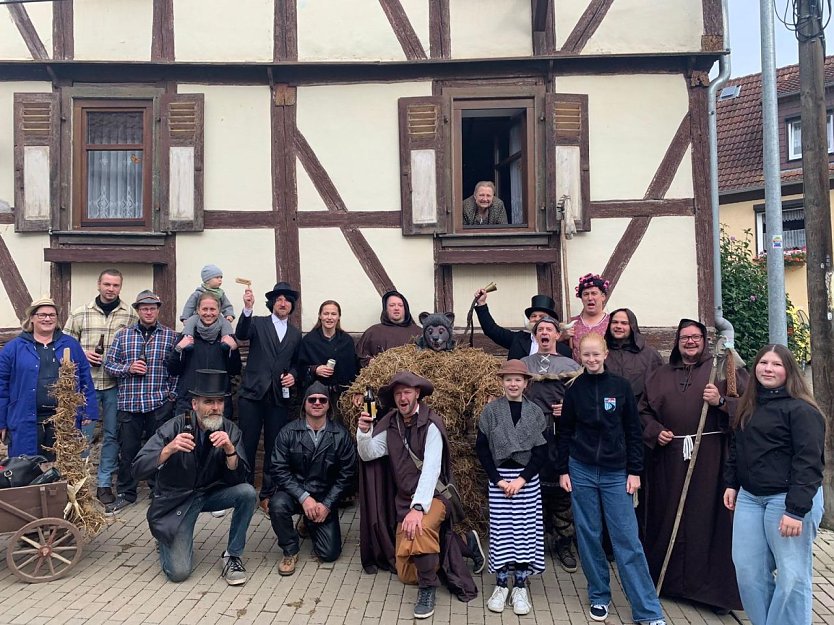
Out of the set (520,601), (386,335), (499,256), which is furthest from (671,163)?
(520,601)

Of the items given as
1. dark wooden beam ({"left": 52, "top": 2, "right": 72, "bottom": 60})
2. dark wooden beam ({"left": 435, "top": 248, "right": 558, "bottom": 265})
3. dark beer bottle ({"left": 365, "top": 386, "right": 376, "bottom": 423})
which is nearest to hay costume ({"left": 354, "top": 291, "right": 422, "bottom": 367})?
dark wooden beam ({"left": 435, "top": 248, "right": 558, "bottom": 265})

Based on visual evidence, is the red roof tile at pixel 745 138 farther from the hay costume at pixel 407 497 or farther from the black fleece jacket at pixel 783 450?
the hay costume at pixel 407 497

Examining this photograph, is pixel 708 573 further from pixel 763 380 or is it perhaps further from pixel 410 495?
pixel 410 495

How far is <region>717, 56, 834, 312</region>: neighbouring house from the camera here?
15497 millimetres

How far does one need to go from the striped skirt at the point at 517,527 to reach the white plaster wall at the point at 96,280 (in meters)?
4.65

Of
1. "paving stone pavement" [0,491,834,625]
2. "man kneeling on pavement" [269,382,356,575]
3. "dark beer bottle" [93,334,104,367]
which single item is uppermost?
"dark beer bottle" [93,334,104,367]

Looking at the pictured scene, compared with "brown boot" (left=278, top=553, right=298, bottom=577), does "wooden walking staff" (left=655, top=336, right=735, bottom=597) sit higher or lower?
higher

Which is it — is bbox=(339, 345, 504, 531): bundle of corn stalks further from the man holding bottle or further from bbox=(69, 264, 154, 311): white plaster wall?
bbox=(69, 264, 154, 311): white plaster wall

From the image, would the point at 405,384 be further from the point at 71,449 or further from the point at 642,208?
the point at 642,208

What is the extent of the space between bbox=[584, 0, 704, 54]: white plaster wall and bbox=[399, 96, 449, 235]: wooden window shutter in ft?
5.93

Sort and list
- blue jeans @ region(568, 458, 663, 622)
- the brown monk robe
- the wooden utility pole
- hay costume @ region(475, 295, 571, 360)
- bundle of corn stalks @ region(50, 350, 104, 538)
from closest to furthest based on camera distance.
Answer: blue jeans @ region(568, 458, 663, 622)
the brown monk robe
bundle of corn stalks @ region(50, 350, 104, 538)
hay costume @ region(475, 295, 571, 360)
the wooden utility pole

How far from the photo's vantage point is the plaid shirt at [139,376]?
226 inches

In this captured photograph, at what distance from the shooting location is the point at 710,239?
690cm

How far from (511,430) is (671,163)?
13.7 ft
